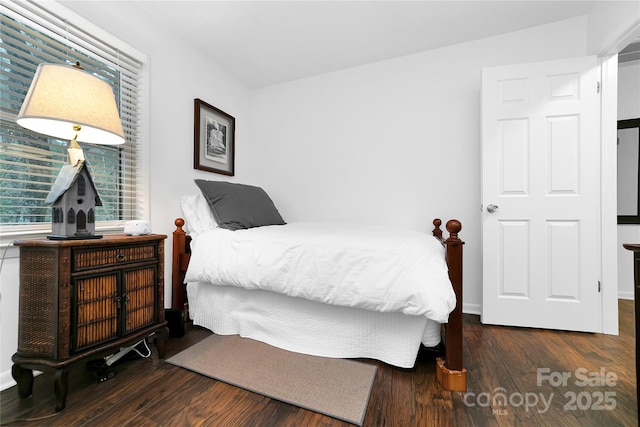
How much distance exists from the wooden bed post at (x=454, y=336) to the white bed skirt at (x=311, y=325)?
0.14 m

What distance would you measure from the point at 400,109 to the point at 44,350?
303cm

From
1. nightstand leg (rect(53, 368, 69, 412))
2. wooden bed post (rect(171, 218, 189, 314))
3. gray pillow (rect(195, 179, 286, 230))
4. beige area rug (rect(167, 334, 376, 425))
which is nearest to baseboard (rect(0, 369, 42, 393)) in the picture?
nightstand leg (rect(53, 368, 69, 412))

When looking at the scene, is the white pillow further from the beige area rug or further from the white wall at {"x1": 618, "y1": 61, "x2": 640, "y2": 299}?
the white wall at {"x1": 618, "y1": 61, "x2": 640, "y2": 299}

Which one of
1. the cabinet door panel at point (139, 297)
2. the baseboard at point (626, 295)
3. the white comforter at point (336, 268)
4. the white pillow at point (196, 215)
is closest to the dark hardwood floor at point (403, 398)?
the cabinet door panel at point (139, 297)

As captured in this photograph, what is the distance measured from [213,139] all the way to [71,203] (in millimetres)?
1651

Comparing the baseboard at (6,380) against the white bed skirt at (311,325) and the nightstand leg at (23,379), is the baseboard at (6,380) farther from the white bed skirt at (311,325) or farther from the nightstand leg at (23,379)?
the white bed skirt at (311,325)

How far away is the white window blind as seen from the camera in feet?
4.66

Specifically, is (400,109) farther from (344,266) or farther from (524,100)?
(344,266)

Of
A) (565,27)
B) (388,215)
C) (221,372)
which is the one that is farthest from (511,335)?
(565,27)

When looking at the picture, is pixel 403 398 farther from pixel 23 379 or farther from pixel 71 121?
pixel 71 121

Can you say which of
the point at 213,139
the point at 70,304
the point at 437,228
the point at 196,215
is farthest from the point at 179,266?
the point at 437,228

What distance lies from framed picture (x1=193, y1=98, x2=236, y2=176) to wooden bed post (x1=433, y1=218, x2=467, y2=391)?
7.32 feet

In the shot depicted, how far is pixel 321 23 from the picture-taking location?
234 cm

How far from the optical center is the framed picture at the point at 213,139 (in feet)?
8.59
